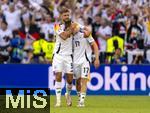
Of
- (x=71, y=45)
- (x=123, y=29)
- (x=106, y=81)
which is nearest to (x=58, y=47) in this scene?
(x=71, y=45)

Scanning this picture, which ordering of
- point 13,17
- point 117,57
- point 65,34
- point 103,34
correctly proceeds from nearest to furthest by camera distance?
point 65,34 → point 117,57 → point 103,34 → point 13,17

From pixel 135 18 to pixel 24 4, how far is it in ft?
14.6

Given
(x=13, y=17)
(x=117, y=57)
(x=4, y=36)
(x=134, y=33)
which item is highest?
(x=13, y=17)

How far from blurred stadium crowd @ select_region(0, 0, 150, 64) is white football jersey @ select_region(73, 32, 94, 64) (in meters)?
6.15

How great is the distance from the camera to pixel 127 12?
24.1m

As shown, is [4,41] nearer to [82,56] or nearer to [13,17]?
[13,17]

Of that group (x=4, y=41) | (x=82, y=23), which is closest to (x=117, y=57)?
(x=82, y=23)

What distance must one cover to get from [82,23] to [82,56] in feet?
24.9

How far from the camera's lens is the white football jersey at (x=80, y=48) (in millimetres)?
16094

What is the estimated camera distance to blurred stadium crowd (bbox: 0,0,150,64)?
22844mm

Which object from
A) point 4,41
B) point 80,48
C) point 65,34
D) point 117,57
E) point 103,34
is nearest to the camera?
point 65,34

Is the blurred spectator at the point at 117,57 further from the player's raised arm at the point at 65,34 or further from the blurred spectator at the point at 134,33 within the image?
the player's raised arm at the point at 65,34

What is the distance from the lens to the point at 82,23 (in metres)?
23.7

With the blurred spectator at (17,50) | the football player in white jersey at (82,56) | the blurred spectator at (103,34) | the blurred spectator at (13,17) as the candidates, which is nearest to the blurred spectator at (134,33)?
the blurred spectator at (103,34)
